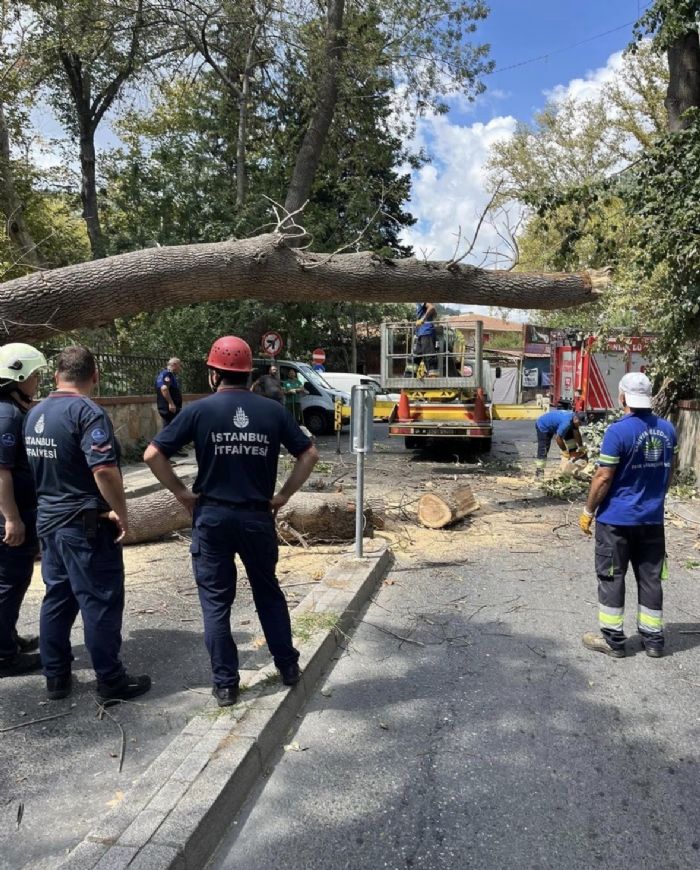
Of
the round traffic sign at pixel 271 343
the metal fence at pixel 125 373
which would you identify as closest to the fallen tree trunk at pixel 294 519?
the metal fence at pixel 125 373

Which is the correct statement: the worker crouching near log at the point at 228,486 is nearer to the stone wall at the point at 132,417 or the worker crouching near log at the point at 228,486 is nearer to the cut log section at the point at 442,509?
the cut log section at the point at 442,509

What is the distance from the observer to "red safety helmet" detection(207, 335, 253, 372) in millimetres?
3406

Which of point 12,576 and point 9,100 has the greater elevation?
point 9,100

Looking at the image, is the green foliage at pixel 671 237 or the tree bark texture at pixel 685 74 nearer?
the green foliage at pixel 671 237

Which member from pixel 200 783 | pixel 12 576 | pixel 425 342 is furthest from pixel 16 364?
pixel 425 342

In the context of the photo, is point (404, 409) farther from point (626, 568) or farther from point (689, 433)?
point (626, 568)

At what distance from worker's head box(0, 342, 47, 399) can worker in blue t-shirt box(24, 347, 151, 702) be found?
0.39m

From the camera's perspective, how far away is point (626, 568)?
4.35 metres

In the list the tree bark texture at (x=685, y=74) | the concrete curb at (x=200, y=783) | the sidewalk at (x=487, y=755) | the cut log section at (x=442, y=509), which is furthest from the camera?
the tree bark texture at (x=685, y=74)

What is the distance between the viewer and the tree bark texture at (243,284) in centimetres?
645

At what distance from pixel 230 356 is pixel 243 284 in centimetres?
418

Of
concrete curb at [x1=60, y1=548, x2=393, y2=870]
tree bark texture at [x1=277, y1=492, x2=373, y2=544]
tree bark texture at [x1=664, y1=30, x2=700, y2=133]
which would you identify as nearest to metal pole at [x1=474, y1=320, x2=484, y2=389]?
tree bark texture at [x1=664, y1=30, x2=700, y2=133]

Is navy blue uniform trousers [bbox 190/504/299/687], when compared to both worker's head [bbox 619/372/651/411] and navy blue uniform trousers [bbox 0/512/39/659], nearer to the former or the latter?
navy blue uniform trousers [bbox 0/512/39/659]

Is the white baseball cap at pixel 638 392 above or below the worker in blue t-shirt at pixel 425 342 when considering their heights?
below
